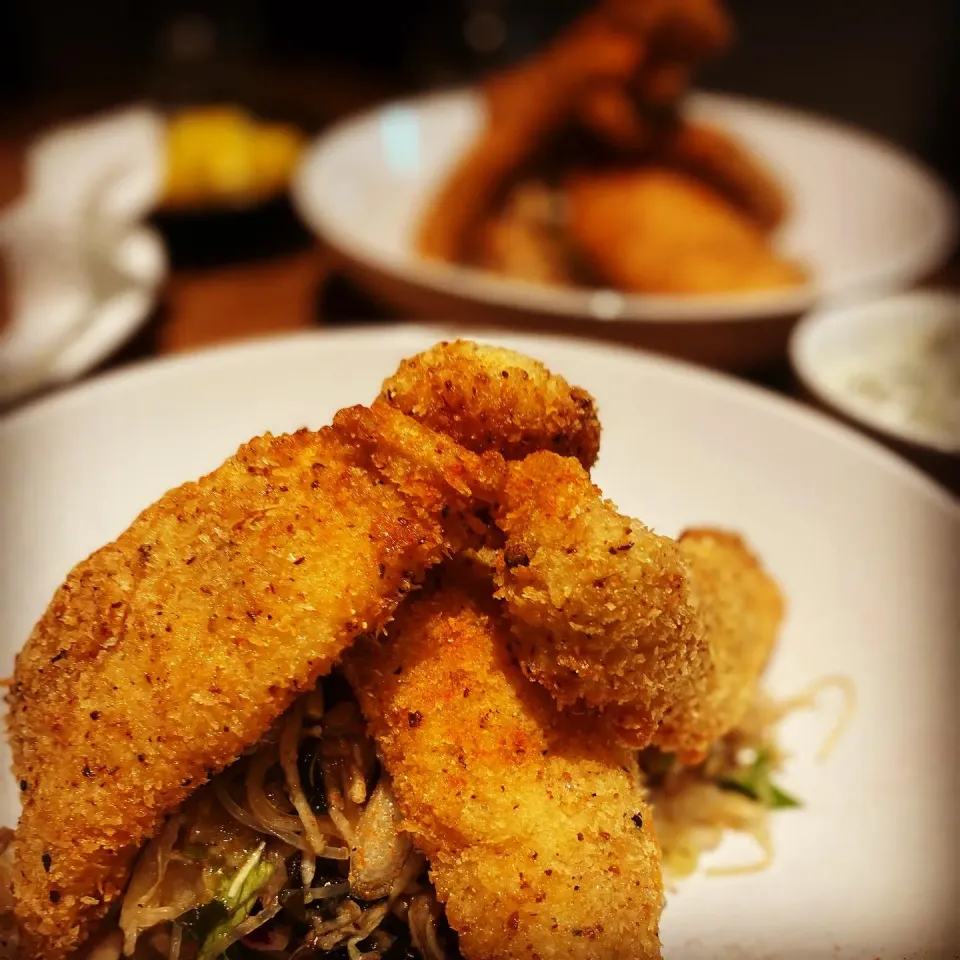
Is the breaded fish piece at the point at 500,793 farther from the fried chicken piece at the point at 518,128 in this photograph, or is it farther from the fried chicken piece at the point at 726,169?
the fried chicken piece at the point at 726,169

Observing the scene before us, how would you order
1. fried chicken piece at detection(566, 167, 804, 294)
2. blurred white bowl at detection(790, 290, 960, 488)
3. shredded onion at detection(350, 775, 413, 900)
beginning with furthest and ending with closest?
1. fried chicken piece at detection(566, 167, 804, 294)
2. blurred white bowl at detection(790, 290, 960, 488)
3. shredded onion at detection(350, 775, 413, 900)

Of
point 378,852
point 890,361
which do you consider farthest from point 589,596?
point 890,361

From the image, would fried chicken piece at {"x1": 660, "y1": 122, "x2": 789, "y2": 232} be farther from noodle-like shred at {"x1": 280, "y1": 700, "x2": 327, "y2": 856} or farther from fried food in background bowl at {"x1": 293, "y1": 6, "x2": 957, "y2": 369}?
noodle-like shred at {"x1": 280, "y1": 700, "x2": 327, "y2": 856}

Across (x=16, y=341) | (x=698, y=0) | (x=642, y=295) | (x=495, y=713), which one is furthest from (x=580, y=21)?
(x=495, y=713)

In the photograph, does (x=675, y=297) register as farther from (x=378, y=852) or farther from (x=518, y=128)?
(x=378, y=852)

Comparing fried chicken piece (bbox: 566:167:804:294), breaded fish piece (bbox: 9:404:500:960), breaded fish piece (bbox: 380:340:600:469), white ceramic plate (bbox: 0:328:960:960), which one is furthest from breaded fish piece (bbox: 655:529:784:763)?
fried chicken piece (bbox: 566:167:804:294)

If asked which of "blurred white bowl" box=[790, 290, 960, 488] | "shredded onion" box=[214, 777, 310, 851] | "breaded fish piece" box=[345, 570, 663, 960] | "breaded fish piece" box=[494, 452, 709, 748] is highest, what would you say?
"blurred white bowl" box=[790, 290, 960, 488]

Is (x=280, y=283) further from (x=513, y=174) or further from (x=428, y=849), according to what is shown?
(x=428, y=849)
